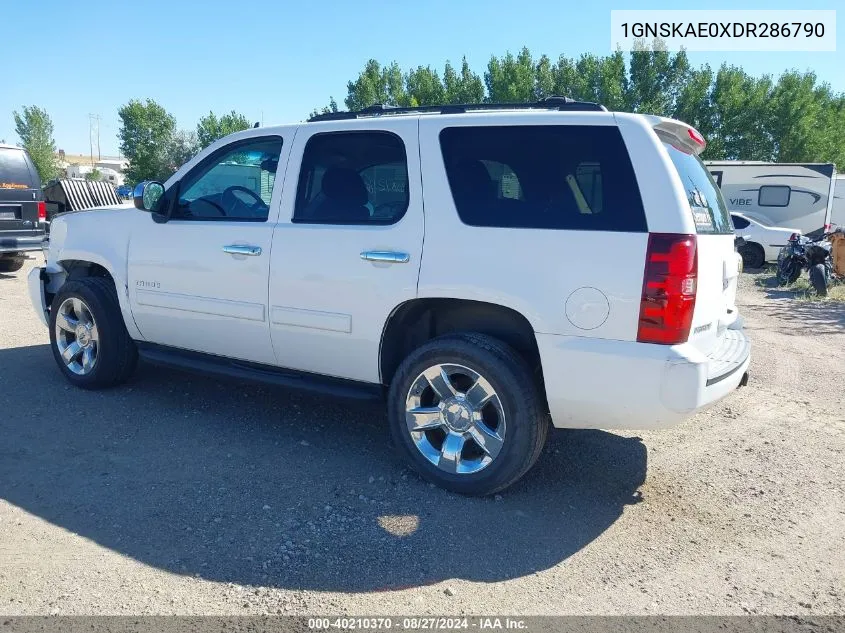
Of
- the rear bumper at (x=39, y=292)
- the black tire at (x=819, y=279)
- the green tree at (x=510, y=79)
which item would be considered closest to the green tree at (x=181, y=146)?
the green tree at (x=510, y=79)

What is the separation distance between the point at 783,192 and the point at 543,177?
1988 cm

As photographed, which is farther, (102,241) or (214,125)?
(214,125)

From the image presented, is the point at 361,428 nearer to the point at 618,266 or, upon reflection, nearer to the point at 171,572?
the point at 171,572

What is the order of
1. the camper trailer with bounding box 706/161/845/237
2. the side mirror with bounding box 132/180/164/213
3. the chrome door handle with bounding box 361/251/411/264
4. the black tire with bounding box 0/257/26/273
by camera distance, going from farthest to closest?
1. the camper trailer with bounding box 706/161/845/237
2. the black tire with bounding box 0/257/26/273
3. the side mirror with bounding box 132/180/164/213
4. the chrome door handle with bounding box 361/251/411/264

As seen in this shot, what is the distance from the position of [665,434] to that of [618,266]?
2.08 metres

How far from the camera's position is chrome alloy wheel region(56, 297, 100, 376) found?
5379mm

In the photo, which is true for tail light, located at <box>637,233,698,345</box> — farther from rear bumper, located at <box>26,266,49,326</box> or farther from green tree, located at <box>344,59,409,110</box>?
green tree, located at <box>344,59,409,110</box>

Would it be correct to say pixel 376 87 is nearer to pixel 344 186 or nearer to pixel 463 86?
pixel 463 86

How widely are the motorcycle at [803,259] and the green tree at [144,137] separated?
5583 cm

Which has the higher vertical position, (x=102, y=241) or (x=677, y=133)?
(x=677, y=133)

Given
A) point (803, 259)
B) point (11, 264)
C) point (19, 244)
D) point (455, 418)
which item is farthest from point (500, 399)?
point (803, 259)

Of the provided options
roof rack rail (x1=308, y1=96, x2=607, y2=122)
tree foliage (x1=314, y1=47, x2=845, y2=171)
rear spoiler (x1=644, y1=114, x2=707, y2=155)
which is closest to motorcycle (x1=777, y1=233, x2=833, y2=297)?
rear spoiler (x1=644, y1=114, x2=707, y2=155)

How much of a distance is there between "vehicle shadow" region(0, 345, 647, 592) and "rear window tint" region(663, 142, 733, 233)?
156 centimetres

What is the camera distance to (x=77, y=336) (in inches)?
215
